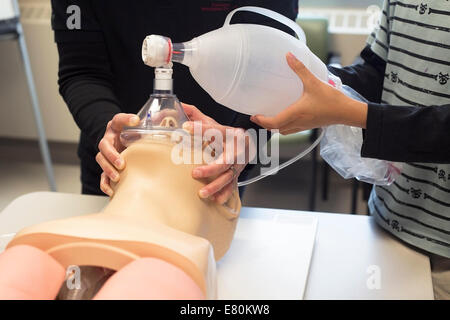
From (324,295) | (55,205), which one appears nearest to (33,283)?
(324,295)

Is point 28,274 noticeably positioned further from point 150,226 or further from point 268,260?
point 268,260

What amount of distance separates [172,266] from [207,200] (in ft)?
0.83

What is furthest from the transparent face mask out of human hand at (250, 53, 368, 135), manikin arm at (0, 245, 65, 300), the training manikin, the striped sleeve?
the striped sleeve

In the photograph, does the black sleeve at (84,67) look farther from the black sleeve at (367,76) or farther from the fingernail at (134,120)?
the black sleeve at (367,76)

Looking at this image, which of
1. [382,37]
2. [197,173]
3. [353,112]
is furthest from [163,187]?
[382,37]

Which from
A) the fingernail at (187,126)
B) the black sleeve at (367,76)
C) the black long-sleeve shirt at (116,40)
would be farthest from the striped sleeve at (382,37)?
the fingernail at (187,126)

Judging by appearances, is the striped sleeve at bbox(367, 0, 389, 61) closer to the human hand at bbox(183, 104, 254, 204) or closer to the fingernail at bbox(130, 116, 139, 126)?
the human hand at bbox(183, 104, 254, 204)

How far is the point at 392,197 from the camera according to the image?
35.4 inches

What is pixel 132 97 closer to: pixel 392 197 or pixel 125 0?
pixel 125 0

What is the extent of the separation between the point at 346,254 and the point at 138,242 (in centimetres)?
47

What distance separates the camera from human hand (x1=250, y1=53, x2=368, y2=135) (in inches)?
27.7

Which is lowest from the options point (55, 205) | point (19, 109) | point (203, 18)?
point (19, 109)

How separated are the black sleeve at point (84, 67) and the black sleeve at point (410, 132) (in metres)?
0.51

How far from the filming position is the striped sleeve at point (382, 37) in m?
0.93
